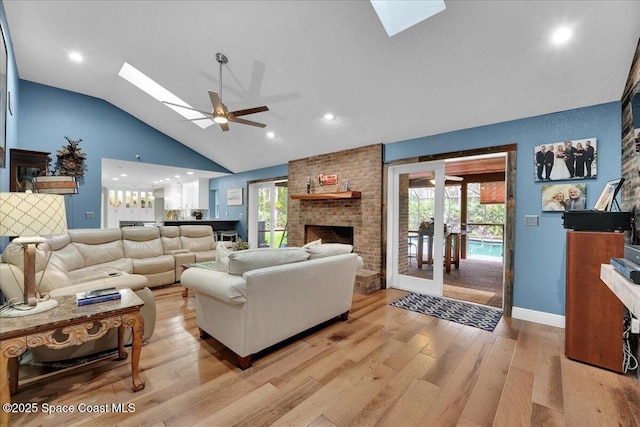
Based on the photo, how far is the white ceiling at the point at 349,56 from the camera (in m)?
2.27

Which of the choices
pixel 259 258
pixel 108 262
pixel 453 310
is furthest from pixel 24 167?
pixel 453 310

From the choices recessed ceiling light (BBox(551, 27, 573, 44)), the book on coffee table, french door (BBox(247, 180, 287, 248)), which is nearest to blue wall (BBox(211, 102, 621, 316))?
recessed ceiling light (BBox(551, 27, 573, 44))

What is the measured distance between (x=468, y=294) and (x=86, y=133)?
766cm

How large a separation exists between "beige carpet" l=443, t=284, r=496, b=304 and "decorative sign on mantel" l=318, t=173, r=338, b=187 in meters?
2.66

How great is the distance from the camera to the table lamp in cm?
137

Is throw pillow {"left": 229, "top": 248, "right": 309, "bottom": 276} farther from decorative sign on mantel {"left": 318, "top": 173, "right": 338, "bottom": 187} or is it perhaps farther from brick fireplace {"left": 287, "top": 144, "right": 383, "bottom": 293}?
decorative sign on mantel {"left": 318, "top": 173, "right": 338, "bottom": 187}

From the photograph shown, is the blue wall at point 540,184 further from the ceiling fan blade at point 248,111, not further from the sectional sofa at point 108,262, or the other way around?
the sectional sofa at point 108,262

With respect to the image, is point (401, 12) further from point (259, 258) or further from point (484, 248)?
point (484, 248)

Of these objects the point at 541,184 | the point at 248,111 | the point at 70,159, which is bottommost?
the point at 541,184

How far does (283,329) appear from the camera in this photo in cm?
235

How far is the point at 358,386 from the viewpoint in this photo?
1.89m

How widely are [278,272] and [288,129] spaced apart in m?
3.24

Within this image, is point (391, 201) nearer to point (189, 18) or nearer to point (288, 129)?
point (288, 129)

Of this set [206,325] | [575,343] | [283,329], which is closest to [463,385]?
[575,343]
